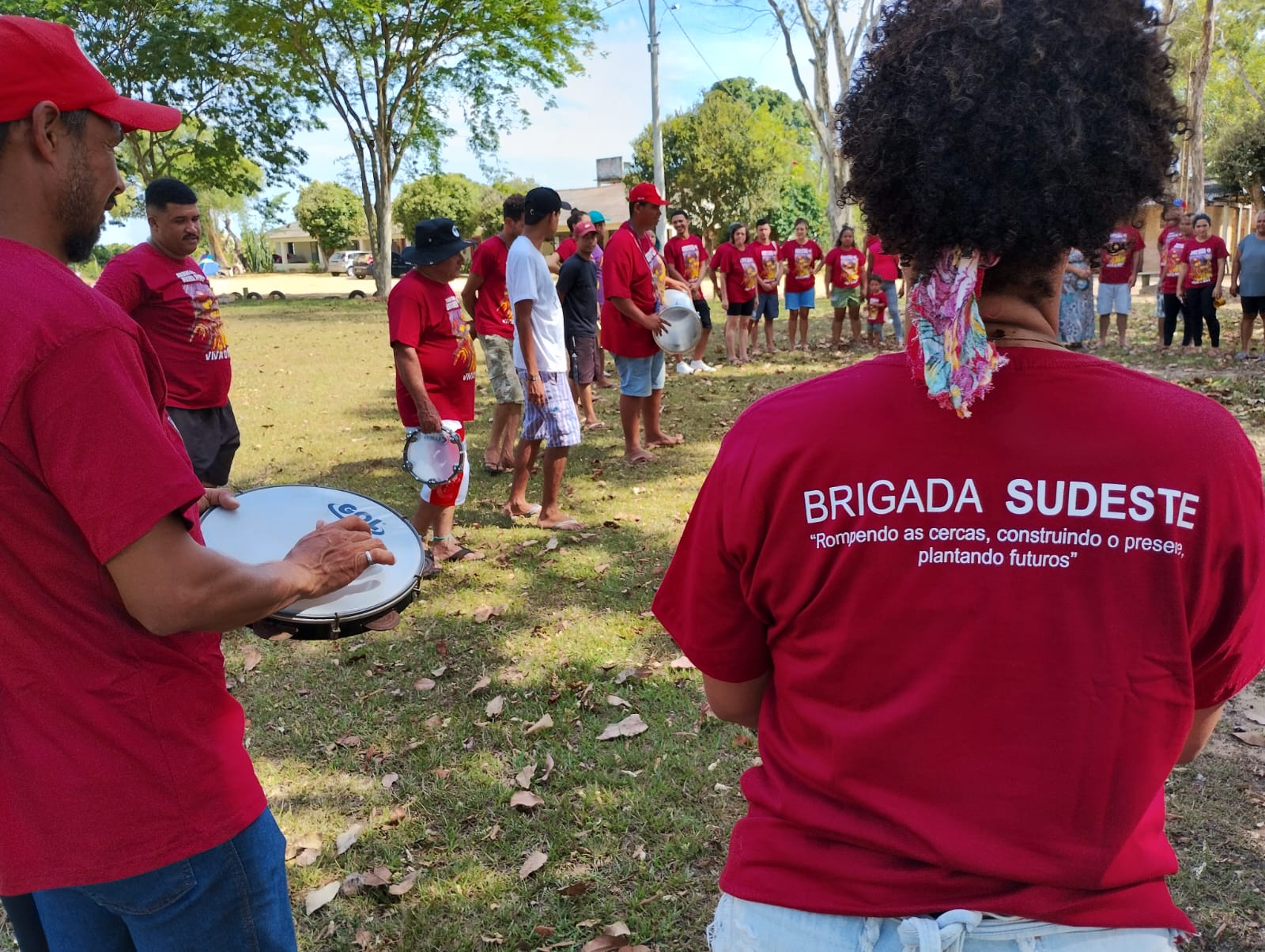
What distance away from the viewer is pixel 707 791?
146 inches

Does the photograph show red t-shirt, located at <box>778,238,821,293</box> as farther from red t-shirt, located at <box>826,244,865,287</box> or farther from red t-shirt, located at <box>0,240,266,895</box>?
red t-shirt, located at <box>0,240,266,895</box>

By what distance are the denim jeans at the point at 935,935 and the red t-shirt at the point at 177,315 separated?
4810 mm

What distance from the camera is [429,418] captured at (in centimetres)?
544

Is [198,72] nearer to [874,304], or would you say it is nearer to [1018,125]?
[874,304]

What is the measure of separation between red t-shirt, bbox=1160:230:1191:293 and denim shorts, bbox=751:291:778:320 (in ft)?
18.2

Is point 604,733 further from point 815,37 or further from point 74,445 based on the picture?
point 815,37

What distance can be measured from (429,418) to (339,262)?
232 ft

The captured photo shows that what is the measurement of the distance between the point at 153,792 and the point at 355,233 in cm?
7566

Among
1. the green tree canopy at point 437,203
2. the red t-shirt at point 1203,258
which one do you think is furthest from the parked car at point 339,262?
the red t-shirt at point 1203,258

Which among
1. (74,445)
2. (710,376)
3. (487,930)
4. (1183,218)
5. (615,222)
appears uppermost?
(615,222)

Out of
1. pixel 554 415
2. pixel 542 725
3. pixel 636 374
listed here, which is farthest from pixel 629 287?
pixel 542 725

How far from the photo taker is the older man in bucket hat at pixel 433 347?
5.44 m

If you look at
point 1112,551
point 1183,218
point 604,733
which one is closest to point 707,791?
point 604,733

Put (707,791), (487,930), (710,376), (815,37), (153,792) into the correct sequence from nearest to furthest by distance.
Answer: (153,792), (487,930), (707,791), (710,376), (815,37)
